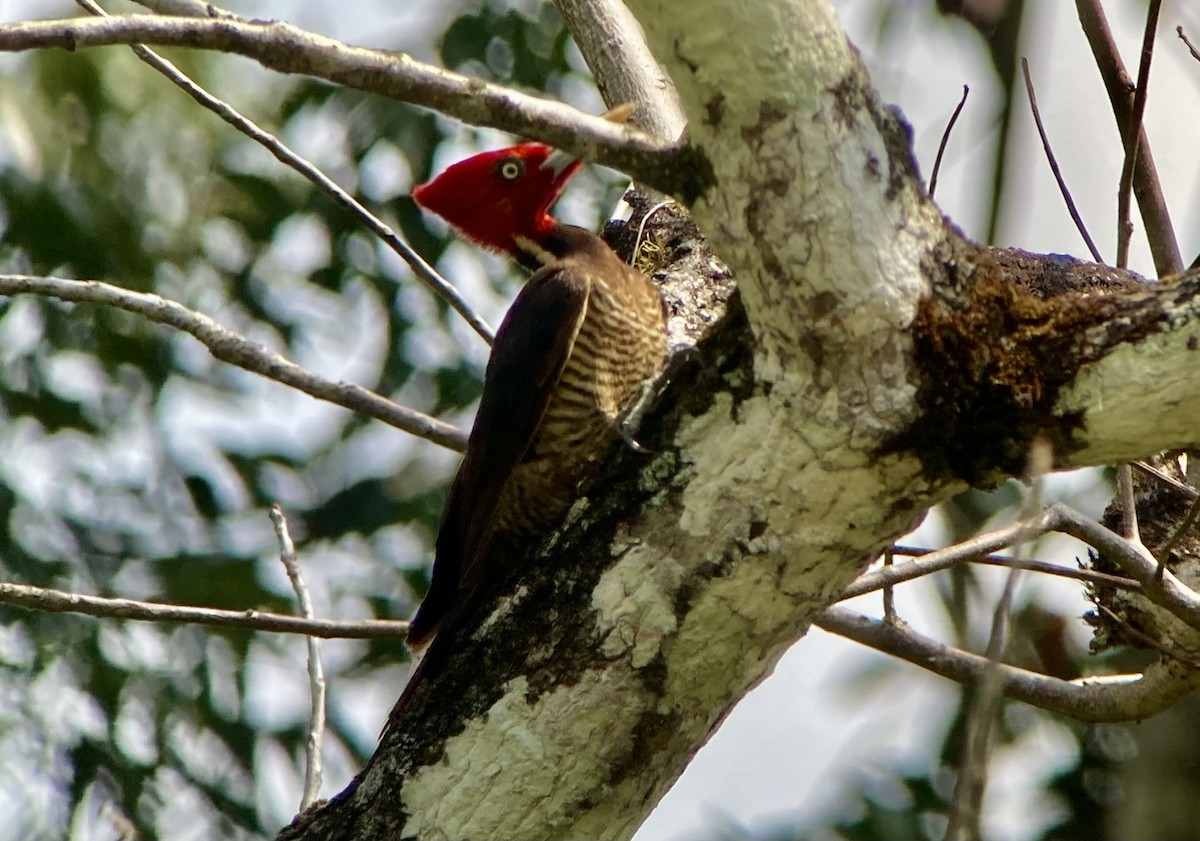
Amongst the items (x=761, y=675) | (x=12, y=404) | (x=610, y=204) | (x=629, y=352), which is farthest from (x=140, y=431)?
(x=761, y=675)

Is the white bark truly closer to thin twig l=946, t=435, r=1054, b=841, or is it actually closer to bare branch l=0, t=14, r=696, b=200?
bare branch l=0, t=14, r=696, b=200

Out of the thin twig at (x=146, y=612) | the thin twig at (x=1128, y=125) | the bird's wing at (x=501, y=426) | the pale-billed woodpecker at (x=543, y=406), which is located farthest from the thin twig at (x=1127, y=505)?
the thin twig at (x=146, y=612)

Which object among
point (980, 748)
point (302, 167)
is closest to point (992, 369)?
point (980, 748)

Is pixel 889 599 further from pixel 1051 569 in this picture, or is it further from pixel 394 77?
pixel 394 77

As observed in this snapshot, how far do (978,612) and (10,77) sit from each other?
4.07 m

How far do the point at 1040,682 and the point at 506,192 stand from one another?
186 centimetres

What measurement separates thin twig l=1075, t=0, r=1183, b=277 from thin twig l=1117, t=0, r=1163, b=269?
218 millimetres

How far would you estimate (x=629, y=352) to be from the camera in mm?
3189

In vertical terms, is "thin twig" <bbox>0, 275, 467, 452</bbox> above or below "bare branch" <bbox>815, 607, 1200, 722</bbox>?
above

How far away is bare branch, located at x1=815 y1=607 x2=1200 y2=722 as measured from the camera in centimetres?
292

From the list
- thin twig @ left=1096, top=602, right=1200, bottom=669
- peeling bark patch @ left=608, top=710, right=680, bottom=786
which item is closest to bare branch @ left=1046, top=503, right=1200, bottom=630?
thin twig @ left=1096, top=602, right=1200, bottom=669

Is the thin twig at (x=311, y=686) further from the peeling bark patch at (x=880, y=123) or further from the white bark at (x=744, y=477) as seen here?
the peeling bark patch at (x=880, y=123)

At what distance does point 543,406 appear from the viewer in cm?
315

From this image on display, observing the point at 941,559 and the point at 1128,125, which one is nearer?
the point at 941,559
